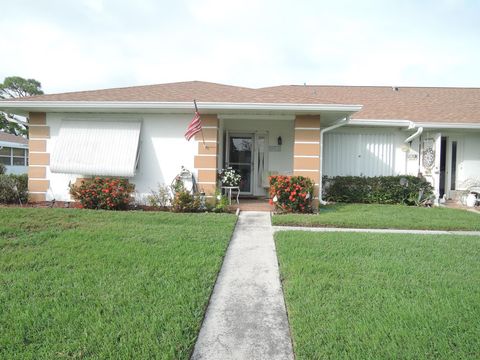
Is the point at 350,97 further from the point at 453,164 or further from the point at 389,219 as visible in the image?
the point at 389,219

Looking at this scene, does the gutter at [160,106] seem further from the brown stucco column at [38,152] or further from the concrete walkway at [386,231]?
the concrete walkway at [386,231]

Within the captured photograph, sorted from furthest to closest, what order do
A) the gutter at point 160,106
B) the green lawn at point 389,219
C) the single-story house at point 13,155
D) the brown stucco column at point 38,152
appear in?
the single-story house at point 13,155 → the brown stucco column at point 38,152 → the gutter at point 160,106 → the green lawn at point 389,219

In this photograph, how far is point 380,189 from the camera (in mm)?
9719

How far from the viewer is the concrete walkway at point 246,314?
7.48ft

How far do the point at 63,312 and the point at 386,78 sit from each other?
987 inches

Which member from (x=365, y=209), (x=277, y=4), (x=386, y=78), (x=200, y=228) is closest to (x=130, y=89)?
(x=277, y=4)

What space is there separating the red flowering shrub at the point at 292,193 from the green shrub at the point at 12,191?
7.20 m

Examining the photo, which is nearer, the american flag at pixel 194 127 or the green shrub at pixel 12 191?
the american flag at pixel 194 127

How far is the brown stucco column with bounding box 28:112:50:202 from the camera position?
8.69m

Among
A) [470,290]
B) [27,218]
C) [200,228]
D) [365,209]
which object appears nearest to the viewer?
[470,290]

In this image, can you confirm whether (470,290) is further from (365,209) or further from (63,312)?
(365,209)

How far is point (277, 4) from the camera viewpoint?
29.1 ft

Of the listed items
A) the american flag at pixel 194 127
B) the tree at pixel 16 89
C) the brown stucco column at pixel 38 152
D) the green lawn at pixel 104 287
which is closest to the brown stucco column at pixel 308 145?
the american flag at pixel 194 127

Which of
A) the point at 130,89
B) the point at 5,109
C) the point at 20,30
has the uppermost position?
the point at 20,30
